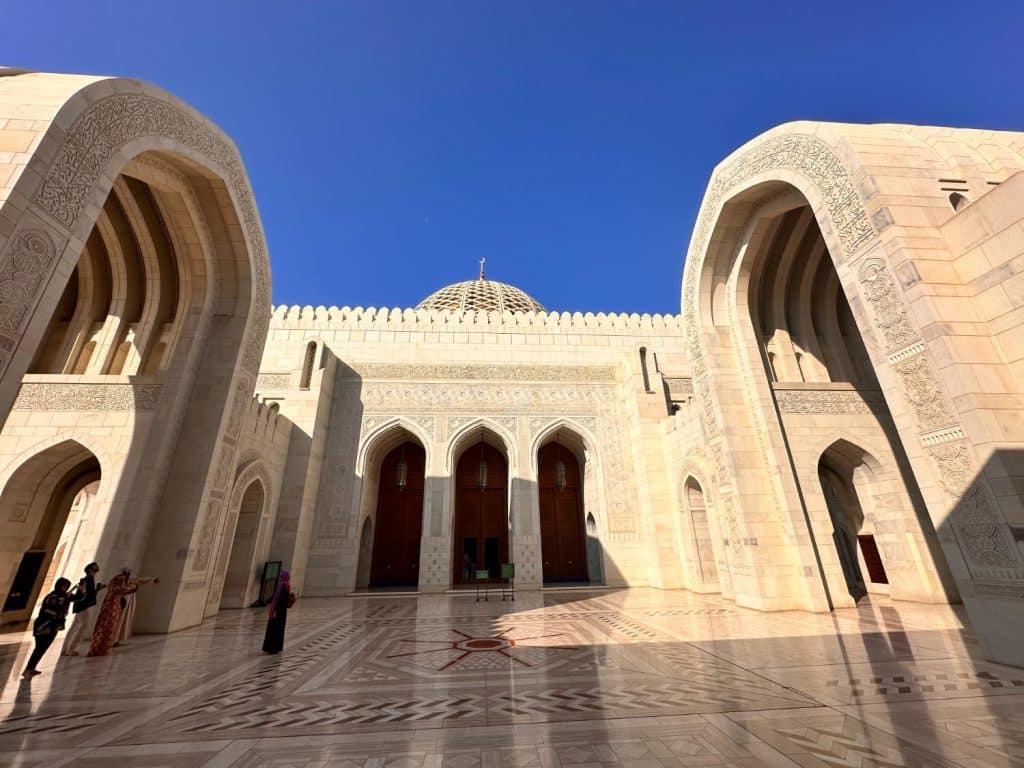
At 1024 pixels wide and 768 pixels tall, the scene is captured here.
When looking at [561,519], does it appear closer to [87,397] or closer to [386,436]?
[386,436]

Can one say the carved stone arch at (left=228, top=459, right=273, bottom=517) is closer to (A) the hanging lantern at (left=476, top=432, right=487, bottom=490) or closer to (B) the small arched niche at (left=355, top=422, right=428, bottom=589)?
(B) the small arched niche at (left=355, top=422, right=428, bottom=589)

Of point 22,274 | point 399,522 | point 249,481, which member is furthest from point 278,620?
point 399,522

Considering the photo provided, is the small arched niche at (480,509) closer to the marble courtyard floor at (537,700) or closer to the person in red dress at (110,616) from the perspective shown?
the marble courtyard floor at (537,700)

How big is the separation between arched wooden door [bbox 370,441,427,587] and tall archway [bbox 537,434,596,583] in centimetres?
302

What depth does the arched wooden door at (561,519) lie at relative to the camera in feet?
34.5

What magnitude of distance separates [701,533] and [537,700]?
22.0ft

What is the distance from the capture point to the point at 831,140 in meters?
4.64

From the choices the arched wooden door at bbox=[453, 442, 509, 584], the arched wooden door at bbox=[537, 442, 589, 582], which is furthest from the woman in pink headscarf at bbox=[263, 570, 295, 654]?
the arched wooden door at bbox=[537, 442, 589, 582]

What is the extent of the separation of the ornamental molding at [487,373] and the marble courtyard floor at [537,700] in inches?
241

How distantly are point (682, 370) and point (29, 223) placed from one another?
10.9m

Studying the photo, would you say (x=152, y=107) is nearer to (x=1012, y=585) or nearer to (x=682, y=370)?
(x=1012, y=585)

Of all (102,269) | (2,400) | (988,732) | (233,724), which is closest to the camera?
(988,732)

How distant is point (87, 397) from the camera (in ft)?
18.9

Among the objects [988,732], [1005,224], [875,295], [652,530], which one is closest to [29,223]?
[988,732]
